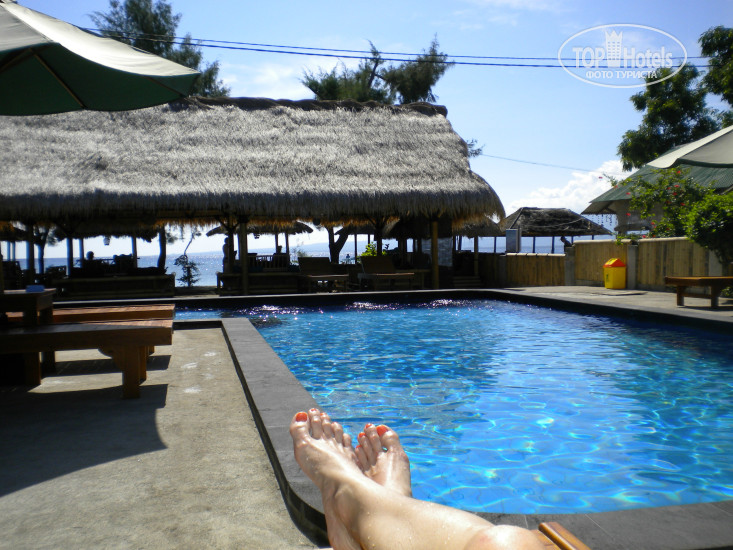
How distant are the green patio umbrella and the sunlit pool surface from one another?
7.49 feet

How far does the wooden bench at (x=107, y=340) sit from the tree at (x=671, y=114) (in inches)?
761

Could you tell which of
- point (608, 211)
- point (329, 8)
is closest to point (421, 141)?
point (329, 8)

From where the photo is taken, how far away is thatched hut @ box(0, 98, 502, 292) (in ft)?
34.1

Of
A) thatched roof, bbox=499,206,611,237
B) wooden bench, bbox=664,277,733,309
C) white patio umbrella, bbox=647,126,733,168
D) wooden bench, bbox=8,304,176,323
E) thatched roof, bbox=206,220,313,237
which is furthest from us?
thatched roof, bbox=499,206,611,237

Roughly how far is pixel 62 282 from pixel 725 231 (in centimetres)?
1121

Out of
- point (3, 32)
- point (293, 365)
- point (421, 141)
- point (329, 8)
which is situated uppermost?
point (329, 8)

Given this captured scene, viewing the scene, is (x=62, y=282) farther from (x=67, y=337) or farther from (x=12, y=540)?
(x=12, y=540)

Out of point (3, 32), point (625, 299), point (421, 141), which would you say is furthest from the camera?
point (421, 141)

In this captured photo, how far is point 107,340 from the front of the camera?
2873mm

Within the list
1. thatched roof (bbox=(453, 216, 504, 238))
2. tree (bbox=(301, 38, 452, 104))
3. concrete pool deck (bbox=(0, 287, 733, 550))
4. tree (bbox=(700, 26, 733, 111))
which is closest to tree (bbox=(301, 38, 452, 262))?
tree (bbox=(301, 38, 452, 104))

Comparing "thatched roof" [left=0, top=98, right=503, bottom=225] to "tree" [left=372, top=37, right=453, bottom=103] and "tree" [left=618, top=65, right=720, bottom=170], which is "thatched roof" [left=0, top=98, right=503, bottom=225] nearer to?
"tree" [left=618, top=65, right=720, bottom=170]

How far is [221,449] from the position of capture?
2.22m

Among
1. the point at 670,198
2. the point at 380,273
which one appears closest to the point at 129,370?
the point at 380,273

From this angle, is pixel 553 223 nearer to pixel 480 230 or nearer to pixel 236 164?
pixel 480 230
